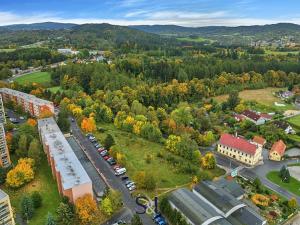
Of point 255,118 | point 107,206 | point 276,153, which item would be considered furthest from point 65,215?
point 255,118

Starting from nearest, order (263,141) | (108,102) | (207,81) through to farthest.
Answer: (263,141), (108,102), (207,81)

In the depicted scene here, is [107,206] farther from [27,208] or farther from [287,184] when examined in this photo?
[287,184]

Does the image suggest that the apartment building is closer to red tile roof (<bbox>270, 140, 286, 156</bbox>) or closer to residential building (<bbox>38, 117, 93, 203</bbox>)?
residential building (<bbox>38, 117, 93, 203</bbox>)

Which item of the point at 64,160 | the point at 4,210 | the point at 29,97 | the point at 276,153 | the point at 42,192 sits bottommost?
the point at 42,192

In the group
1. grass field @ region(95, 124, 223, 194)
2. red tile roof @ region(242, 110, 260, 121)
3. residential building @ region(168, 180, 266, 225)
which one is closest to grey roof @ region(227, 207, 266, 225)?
residential building @ region(168, 180, 266, 225)

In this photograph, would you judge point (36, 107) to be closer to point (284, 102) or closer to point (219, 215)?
point (219, 215)

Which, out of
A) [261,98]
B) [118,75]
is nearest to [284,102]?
[261,98]
